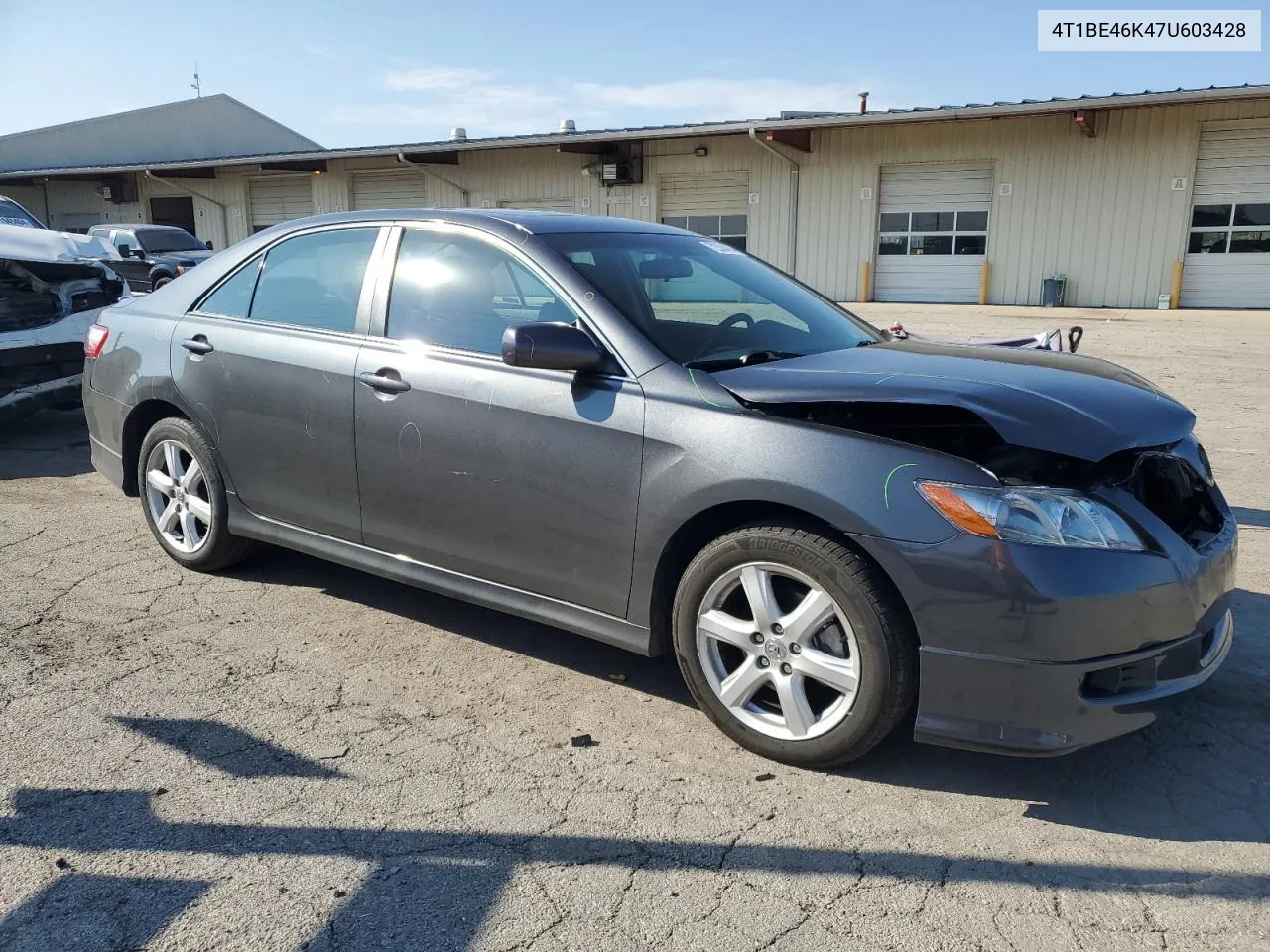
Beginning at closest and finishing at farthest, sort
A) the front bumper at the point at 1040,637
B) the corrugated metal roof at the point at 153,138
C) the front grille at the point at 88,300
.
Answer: the front bumper at the point at 1040,637 → the front grille at the point at 88,300 → the corrugated metal roof at the point at 153,138

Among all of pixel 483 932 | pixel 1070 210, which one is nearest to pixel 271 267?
pixel 483 932

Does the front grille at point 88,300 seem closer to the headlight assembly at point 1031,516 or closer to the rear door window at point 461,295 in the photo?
the rear door window at point 461,295

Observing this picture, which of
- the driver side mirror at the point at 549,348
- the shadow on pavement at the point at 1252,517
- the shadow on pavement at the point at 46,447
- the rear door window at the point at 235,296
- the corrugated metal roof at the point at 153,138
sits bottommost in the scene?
the shadow on pavement at the point at 46,447

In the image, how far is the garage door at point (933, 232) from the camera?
67.9 feet

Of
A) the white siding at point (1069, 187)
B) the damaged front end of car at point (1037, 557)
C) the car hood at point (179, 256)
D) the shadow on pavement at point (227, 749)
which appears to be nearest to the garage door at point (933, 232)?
the white siding at point (1069, 187)

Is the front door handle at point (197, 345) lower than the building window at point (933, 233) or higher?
lower

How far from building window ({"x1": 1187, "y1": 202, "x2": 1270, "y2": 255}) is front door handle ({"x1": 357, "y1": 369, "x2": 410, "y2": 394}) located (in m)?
19.3

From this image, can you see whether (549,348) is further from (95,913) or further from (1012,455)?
(95,913)

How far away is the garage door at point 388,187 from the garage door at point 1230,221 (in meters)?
18.5

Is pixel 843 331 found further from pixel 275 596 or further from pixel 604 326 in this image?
pixel 275 596

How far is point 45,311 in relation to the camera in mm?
7730

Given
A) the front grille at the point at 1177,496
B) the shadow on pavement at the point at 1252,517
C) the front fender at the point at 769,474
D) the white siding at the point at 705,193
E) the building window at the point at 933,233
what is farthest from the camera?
the white siding at the point at 705,193

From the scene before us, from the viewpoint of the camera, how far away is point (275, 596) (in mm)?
4445

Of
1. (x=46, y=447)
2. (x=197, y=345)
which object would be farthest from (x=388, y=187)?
(x=197, y=345)
